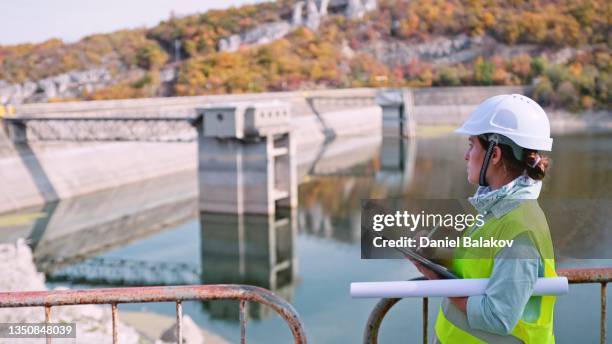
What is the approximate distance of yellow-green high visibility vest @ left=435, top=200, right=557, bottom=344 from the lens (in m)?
1.86

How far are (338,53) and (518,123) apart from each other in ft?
219

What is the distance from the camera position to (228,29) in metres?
71.6

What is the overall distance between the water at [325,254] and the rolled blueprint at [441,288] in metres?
0.32

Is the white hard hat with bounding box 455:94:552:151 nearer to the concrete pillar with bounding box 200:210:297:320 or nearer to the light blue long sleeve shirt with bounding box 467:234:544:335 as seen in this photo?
the light blue long sleeve shirt with bounding box 467:234:544:335

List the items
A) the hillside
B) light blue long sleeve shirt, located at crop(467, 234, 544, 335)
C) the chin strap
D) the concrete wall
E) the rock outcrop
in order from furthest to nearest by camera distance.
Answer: the hillside → the rock outcrop → the concrete wall → the chin strap → light blue long sleeve shirt, located at crop(467, 234, 544, 335)

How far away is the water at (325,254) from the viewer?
1154 cm

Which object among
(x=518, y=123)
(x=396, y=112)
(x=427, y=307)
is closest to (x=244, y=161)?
(x=427, y=307)

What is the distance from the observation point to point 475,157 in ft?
6.67

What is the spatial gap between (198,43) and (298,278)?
5230 centimetres

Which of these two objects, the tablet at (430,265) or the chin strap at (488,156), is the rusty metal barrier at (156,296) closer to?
the tablet at (430,265)

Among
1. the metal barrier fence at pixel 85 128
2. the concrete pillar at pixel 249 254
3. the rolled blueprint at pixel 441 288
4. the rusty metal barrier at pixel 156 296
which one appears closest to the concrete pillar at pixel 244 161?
the concrete pillar at pixel 249 254

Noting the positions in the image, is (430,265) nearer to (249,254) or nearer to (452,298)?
(452,298)

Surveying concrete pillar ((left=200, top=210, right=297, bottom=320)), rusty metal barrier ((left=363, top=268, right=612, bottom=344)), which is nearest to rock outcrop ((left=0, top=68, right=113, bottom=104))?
concrete pillar ((left=200, top=210, right=297, bottom=320))

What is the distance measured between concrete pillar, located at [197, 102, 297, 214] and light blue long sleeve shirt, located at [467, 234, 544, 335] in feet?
66.8
